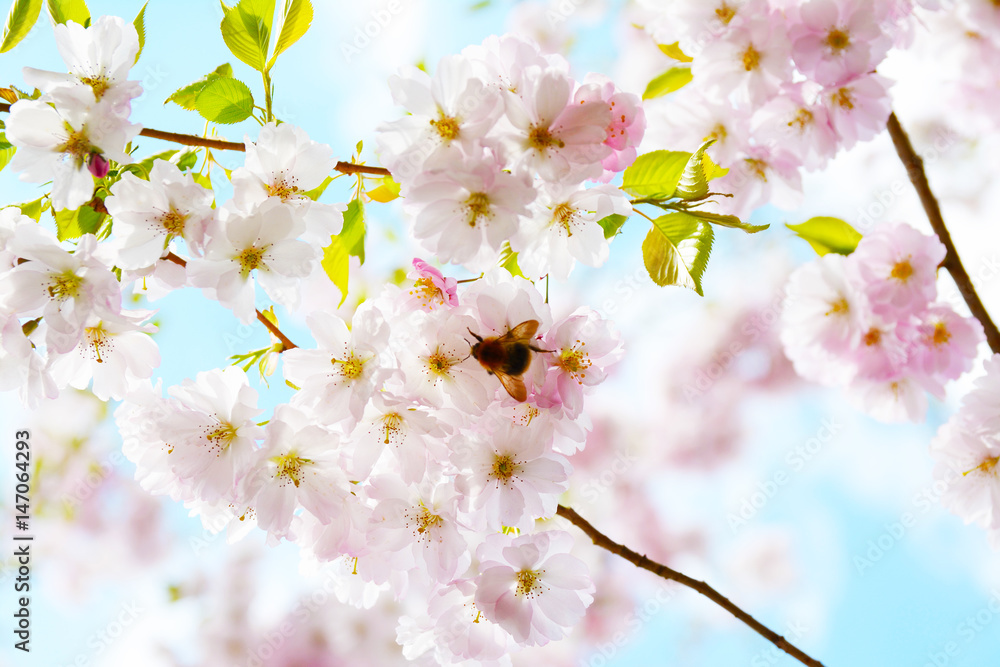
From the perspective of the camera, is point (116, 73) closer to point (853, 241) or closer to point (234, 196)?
point (234, 196)

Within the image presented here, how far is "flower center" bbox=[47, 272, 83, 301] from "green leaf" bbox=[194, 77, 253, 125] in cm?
23

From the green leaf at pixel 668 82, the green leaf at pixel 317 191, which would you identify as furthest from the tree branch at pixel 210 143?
the green leaf at pixel 668 82

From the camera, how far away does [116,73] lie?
0.71m

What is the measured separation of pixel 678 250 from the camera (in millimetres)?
779

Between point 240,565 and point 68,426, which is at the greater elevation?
point 68,426

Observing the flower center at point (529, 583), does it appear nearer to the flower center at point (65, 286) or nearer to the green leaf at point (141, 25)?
the flower center at point (65, 286)

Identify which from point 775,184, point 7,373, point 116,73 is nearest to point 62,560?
point 7,373

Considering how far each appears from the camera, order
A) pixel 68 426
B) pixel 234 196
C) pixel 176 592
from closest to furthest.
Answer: pixel 234 196 → pixel 176 592 → pixel 68 426

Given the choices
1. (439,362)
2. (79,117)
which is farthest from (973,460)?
(79,117)

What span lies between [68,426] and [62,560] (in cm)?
120

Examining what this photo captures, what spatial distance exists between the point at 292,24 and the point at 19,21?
1.02 feet

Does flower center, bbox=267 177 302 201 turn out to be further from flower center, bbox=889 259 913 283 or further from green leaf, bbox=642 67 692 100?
flower center, bbox=889 259 913 283

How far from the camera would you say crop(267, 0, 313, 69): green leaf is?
32.2 inches

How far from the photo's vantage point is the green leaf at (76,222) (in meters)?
0.75
